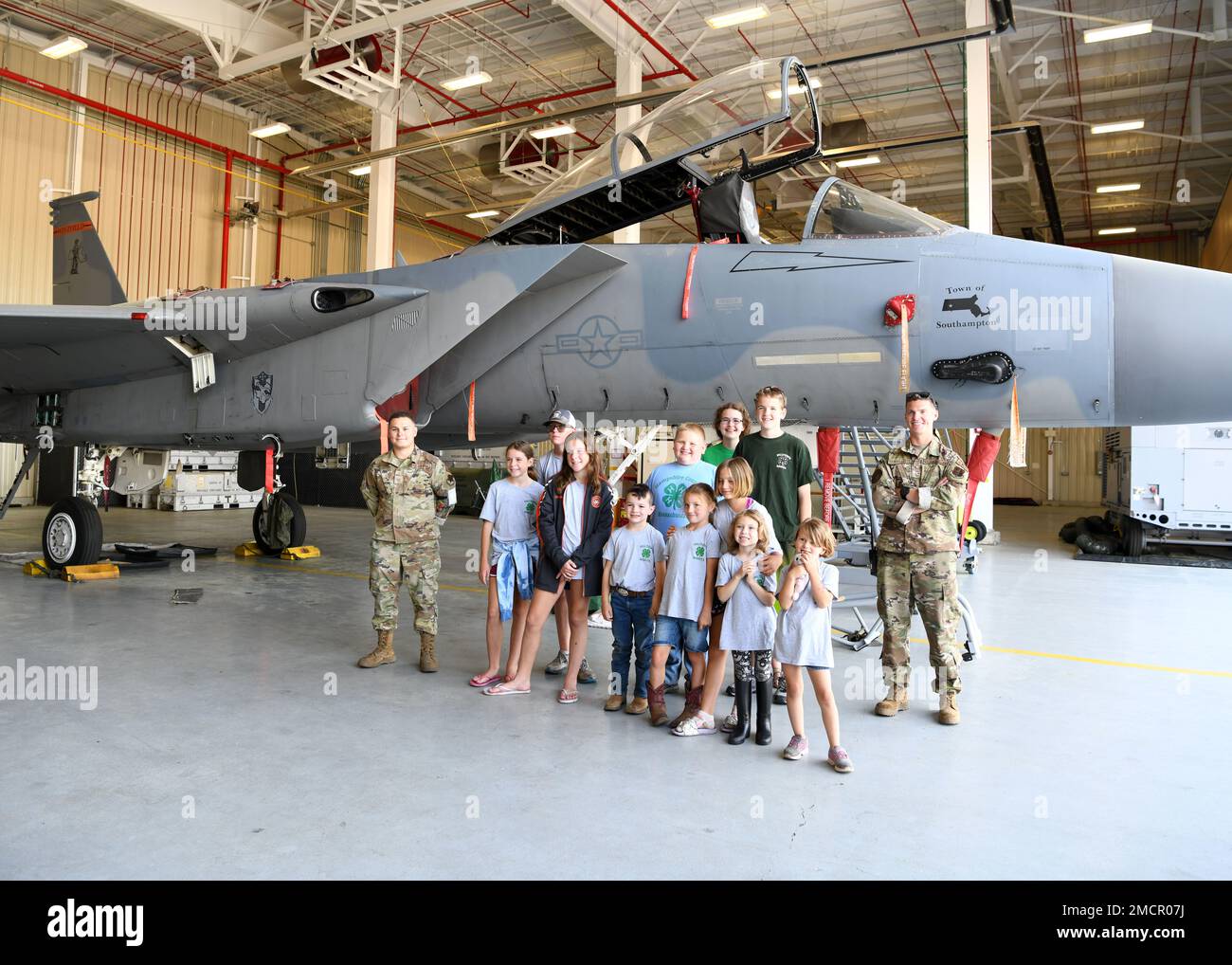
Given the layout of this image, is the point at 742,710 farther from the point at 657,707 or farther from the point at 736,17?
the point at 736,17

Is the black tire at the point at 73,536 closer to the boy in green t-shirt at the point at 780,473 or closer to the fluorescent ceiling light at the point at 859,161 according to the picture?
the boy in green t-shirt at the point at 780,473

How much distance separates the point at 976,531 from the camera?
423 inches

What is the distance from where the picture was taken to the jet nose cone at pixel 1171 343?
4438 millimetres

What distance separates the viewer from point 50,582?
7.88m

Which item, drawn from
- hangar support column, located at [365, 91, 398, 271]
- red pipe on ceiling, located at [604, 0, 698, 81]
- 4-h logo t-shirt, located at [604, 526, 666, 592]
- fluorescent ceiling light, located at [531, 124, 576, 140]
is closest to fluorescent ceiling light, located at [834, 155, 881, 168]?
red pipe on ceiling, located at [604, 0, 698, 81]

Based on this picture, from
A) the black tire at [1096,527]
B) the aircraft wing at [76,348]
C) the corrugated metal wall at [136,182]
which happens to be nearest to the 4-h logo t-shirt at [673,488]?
the aircraft wing at [76,348]

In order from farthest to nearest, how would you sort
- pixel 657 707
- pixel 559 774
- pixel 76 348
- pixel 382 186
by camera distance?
pixel 382 186
pixel 76 348
pixel 657 707
pixel 559 774

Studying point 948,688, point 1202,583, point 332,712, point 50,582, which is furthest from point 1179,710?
point 50,582

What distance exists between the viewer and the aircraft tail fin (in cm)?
1028

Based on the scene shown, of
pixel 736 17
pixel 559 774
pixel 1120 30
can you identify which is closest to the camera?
pixel 559 774

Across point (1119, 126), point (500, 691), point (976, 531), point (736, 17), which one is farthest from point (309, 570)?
point (1119, 126)

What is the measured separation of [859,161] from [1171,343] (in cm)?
1719

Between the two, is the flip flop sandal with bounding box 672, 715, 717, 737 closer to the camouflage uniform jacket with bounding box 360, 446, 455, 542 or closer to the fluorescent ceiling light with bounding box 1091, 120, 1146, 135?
the camouflage uniform jacket with bounding box 360, 446, 455, 542

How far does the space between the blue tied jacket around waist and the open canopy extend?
119 inches
